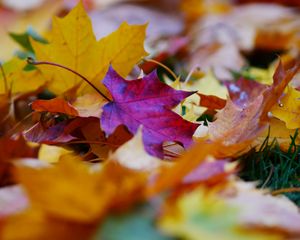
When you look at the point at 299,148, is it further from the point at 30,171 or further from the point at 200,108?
the point at 30,171

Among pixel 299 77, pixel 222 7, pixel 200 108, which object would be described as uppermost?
pixel 200 108

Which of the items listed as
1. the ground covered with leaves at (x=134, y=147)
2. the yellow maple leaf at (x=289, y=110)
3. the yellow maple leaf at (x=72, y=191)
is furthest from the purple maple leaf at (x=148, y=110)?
the yellow maple leaf at (x=72, y=191)

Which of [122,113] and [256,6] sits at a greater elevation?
[122,113]

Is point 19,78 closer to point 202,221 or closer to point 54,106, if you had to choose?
point 54,106

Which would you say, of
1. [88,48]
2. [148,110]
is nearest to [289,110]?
[148,110]

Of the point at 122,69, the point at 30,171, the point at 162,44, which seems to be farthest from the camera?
the point at 162,44

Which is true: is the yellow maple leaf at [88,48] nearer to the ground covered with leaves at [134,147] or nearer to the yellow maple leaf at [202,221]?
the ground covered with leaves at [134,147]

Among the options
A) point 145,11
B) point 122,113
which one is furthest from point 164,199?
point 145,11
